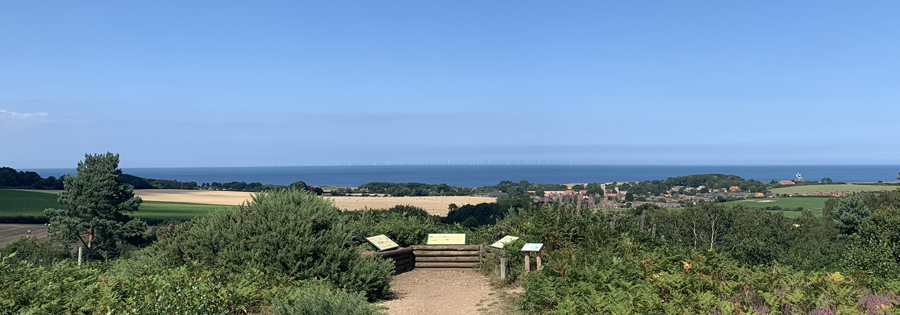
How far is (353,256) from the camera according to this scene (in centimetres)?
992

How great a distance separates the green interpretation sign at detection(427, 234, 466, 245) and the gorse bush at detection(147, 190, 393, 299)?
4217mm

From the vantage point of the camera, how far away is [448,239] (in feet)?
47.3

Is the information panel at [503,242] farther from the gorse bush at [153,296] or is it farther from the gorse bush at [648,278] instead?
the gorse bush at [153,296]

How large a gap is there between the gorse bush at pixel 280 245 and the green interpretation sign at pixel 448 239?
422 cm

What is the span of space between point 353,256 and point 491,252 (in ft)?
15.1

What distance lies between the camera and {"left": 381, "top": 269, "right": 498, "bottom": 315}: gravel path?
9.50 m

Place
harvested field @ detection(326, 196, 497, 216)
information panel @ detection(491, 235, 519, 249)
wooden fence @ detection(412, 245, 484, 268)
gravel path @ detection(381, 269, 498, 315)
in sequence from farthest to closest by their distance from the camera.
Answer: harvested field @ detection(326, 196, 497, 216) → wooden fence @ detection(412, 245, 484, 268) → information panel @ detection(491, 235, 519, 249) → gravel path @ detection(381, 269, 498, 315)

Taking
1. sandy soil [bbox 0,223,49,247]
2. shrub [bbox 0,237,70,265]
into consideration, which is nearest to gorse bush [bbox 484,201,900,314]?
shrub [bbox 0,237,70,265]

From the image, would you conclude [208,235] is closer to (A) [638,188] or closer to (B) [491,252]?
(B) [491,252]

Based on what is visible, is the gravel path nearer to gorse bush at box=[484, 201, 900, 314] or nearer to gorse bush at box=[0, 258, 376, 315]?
gorse bush at box=[484, 201, 900, 314]

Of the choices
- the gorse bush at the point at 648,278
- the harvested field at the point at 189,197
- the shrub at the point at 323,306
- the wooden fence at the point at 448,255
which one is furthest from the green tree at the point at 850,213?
the harvested field at the point at 189,197

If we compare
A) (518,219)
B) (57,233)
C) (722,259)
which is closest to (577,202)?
(518,219)

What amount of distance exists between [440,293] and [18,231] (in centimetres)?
4504

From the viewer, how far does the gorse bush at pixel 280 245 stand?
9.17 m
